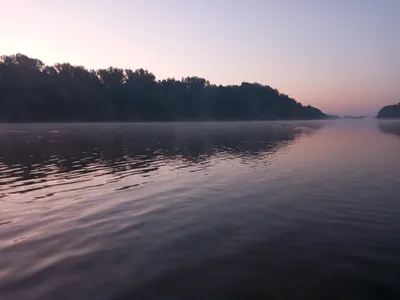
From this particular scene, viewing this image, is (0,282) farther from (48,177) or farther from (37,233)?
(48,177)

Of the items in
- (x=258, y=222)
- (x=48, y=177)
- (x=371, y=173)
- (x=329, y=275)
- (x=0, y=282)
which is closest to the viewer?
(x=0, y=282)

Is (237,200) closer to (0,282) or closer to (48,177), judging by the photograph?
(0,282)

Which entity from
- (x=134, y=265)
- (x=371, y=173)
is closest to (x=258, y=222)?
(x=134, y=265)

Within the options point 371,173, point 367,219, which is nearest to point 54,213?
point 367,219

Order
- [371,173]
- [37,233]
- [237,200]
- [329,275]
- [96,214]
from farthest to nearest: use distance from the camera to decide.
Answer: [371,173], [237,200], [96,214], [37,233], [329,275]

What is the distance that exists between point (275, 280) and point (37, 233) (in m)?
9.73

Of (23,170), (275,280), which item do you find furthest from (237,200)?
(23,170)

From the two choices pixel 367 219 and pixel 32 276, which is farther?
pixel 367 219

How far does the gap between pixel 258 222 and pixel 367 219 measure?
5.35m

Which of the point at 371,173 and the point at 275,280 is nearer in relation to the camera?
the point at 275,280

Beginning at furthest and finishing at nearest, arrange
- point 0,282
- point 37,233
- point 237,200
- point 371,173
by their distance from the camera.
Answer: point 371,173 → point 237,200 → point 37,233 → point 0,282

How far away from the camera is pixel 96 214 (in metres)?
15.5

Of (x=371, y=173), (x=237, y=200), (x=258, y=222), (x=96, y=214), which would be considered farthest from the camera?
(x=371, y=173)

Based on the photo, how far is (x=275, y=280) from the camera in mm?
9391
